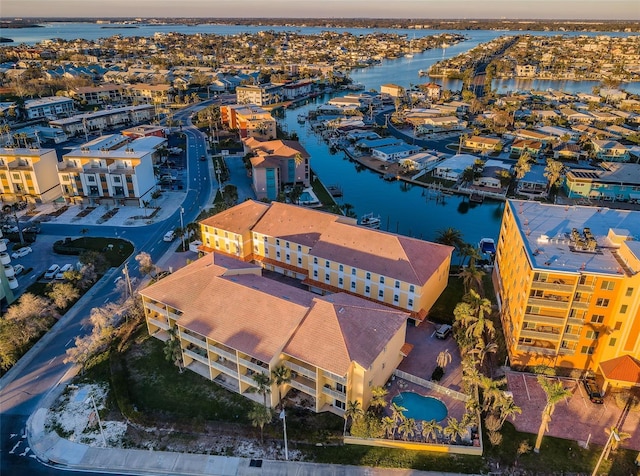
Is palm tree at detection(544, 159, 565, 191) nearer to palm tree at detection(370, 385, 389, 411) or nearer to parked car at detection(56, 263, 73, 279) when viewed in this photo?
palm tree at detection(370, 385, 389, 411)

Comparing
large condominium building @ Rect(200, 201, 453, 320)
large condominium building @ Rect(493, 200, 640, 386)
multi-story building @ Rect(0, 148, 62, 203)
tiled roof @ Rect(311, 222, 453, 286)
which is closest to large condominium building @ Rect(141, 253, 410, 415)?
large condominium building @ Rect(200, 201, 453, 320)

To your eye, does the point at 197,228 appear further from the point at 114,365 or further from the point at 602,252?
the point at 602,252

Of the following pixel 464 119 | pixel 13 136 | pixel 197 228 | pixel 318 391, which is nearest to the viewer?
pixel 318 391

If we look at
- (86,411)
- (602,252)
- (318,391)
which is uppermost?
(602,252)

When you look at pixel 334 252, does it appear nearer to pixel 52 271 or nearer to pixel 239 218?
pixel 239 218

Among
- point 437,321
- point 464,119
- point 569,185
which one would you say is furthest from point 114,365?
point 464,119
